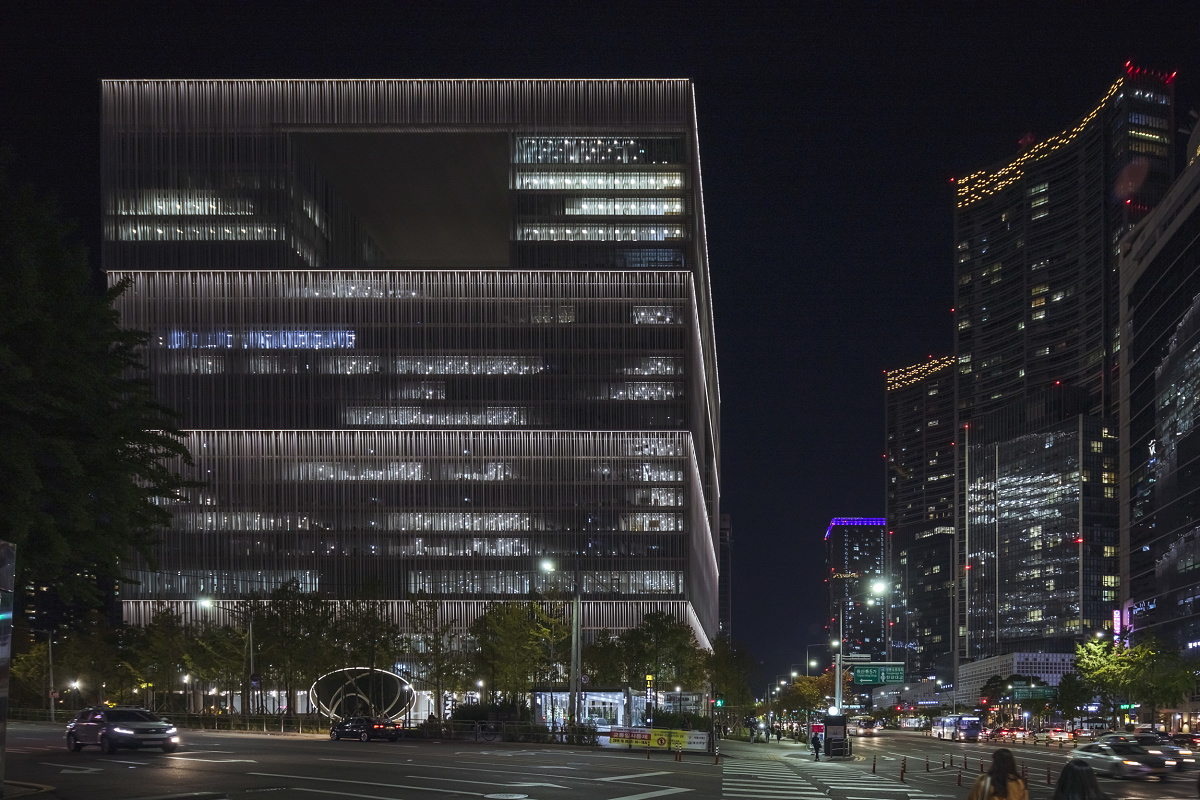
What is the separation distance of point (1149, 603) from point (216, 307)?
12660 centimetres

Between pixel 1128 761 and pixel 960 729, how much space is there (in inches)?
2941

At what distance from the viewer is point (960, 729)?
4547 inches

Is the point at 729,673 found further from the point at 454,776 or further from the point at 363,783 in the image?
the point at 363,783

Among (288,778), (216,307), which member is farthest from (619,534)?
(288,778)

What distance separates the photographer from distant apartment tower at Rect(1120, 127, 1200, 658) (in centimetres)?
14188

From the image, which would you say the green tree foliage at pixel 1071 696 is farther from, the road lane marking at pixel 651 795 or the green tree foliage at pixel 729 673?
the road lane marking at pixel 651 795

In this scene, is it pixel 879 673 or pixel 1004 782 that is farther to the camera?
pixel 879 673

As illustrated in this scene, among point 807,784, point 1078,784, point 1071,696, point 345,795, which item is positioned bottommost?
point 1071,696

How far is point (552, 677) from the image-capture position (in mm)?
100125

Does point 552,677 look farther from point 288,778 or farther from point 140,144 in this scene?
point 140,144

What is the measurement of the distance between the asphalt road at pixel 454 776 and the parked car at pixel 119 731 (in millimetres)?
591

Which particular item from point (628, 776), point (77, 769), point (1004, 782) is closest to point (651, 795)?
point (628, 776)

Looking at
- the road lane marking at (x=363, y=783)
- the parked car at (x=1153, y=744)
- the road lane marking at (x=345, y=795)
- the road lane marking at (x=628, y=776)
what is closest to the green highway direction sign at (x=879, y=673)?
the parked car at (x=1153, y=744)

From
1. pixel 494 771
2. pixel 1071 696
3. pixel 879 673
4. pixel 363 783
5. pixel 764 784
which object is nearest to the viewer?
pixel 363 783
